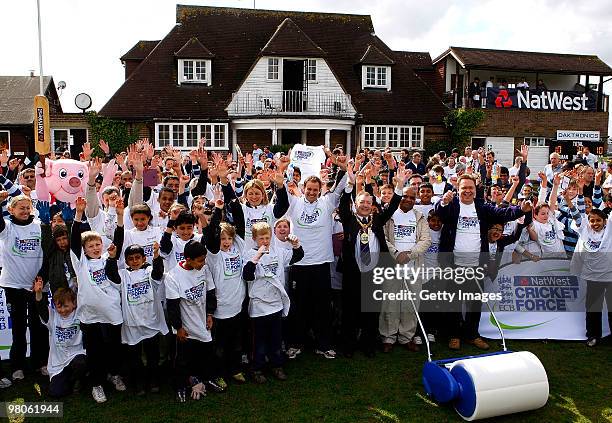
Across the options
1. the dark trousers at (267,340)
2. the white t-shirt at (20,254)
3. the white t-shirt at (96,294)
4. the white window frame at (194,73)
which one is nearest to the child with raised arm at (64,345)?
the white t-shirt at (96,294)

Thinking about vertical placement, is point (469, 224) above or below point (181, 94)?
below

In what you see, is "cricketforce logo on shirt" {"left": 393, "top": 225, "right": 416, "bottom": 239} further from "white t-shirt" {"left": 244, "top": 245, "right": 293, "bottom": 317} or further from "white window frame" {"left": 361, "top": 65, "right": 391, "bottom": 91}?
"white window frame" {"left": 361, "top": 65, "right": 391, "bottom": 91}

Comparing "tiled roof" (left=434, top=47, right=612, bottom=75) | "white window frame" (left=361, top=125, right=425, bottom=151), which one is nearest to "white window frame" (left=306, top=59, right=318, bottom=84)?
"white window frame" (left=361, top=125, right=425, bottom=151)

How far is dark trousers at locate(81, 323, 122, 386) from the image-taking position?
16.6 feet

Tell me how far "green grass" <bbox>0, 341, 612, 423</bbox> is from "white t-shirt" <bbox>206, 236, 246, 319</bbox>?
0.80 meters

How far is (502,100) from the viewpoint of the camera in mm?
25234

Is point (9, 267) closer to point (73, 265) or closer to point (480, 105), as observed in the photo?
point (73, 265)

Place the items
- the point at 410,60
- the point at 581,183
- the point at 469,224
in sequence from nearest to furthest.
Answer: the point at 469,224
the point at 581,183
the point at 410,60

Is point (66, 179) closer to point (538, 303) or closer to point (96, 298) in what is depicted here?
point (96, 298)

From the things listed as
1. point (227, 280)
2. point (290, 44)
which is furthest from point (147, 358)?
point (290, 44)

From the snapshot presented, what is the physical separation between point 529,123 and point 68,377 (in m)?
24.9

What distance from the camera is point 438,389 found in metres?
4.89

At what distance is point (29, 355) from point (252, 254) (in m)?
2.72

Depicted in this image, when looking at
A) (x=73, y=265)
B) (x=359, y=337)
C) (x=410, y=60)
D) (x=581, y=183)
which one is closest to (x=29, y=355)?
(x=73, y=265)
